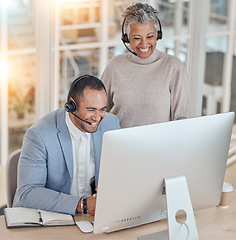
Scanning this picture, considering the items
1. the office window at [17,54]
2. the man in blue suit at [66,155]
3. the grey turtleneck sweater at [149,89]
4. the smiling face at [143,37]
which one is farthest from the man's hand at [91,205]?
the office window at [17,54]

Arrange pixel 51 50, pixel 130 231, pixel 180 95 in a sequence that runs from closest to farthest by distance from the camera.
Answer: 1. pixel 130 231
2. pixel 180 95
3. pixel 51 50

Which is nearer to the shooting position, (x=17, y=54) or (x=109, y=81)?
(x=109, y=81)

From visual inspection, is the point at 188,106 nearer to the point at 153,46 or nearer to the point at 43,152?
the point at 153,46

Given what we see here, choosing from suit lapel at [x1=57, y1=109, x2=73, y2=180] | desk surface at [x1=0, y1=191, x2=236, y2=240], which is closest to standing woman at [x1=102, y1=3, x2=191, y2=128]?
suit lapel at [x1=57, y1=109, x2=73, y2=180]

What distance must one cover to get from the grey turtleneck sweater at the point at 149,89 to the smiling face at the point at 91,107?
0.60 metres

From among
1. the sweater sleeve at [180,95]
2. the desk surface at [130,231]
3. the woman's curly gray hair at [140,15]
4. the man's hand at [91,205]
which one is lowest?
the desk surface at [130,231]

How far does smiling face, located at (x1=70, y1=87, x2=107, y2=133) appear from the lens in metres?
1.81

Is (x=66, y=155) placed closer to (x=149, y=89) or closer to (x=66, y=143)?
(x=66, y=143)

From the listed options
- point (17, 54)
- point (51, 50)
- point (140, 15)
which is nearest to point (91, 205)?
point (140, 15)

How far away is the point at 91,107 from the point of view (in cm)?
182

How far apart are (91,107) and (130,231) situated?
0.52m

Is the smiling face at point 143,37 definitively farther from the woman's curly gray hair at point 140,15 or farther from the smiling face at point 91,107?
the smiling face at point 91,107

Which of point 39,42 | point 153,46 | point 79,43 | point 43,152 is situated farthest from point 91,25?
point 43,152

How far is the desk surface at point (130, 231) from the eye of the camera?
5.21ft
